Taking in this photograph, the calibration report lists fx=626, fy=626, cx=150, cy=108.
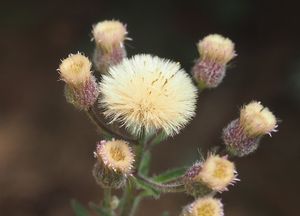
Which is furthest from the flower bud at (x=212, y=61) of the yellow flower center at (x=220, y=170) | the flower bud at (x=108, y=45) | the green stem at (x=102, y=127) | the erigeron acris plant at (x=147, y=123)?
the yellow flower center at (x=220, y=170)

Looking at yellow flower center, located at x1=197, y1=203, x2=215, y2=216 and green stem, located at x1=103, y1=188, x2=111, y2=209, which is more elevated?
green stem, located at x1=103, y1=188, x2=111, y2=209

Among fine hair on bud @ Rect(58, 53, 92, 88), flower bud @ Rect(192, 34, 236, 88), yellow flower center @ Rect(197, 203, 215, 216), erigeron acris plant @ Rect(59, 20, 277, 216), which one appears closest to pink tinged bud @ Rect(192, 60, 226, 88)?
flower bud @ Rect(192, 34, 236, 88)

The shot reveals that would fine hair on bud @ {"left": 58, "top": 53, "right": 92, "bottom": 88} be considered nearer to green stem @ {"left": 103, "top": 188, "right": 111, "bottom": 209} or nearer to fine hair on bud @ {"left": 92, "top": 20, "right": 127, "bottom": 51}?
fine hair on bud @ {"left": 92, "top": 20, "right": 127, "bottom": 51}

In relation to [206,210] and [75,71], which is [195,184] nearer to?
[206,210]

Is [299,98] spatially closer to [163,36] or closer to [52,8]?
[163,36]

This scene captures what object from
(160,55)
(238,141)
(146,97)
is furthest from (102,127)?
(160,55)
